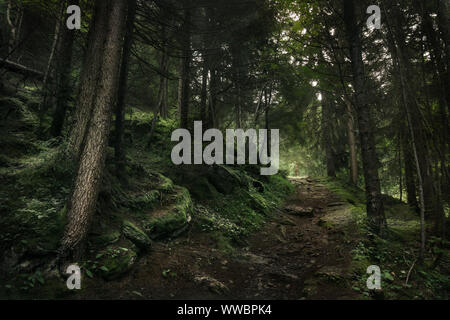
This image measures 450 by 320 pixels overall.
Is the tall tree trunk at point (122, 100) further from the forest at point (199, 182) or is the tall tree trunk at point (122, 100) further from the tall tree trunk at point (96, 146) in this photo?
the tall tree trunk at point (96, 146)

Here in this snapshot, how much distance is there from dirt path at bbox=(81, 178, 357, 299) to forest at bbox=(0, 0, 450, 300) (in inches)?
1.5

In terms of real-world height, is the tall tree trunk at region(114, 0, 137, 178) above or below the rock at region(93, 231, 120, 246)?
above

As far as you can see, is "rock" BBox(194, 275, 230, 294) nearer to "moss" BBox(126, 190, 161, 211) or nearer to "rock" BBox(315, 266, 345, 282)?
"rock" BBox(315, 266, 345, 282)

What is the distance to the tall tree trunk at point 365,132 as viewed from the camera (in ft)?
22.4

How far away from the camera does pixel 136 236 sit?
17.0 ft

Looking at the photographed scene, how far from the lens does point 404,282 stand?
443 centimetres

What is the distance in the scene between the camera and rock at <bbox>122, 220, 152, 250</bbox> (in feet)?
16.8

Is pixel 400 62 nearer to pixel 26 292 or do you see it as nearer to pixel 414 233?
pixel 414 233

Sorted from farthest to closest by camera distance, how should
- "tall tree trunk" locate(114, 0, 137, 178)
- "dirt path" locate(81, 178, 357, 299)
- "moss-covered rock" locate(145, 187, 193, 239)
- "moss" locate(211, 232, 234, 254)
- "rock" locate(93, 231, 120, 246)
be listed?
1. "tall tree trunk" locate(114, 0, 137, 178)
2. "moss" locate(211, 232, 234, 254)
3. "moss-covered rock" locate(145, 187, 193, 239)
4. "rock" locate(93, 231, 120, 246)
5. "dirt path" locate(81, 178, 357, 299)

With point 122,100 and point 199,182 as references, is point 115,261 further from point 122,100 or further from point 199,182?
point 199,182

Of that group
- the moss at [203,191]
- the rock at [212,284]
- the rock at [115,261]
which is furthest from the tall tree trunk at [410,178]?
the rock at [115,261]

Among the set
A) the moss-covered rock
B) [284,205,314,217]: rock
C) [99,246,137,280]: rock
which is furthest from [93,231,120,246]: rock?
[284,205,314,217]: rock

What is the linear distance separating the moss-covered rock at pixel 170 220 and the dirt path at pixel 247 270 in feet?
1.07

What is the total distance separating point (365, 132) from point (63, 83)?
931 centimetres
